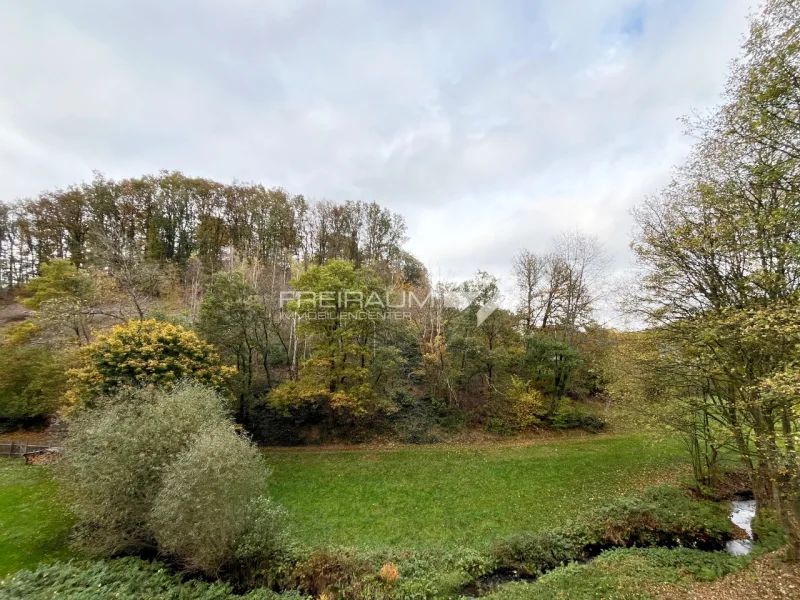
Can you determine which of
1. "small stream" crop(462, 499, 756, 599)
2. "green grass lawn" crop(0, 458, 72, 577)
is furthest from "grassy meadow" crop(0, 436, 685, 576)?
"small stream" crop(462, 499, 756, 599)

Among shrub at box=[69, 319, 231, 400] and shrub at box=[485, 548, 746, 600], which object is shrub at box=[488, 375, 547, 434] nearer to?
shrub at box=[485, 548, 746, 600]

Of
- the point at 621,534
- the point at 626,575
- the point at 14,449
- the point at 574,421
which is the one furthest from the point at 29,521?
the point at 574,421

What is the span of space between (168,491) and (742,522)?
17.0 m

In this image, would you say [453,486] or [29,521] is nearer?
[29,521]

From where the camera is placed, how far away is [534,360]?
758 inches

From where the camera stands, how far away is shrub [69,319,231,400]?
38.8 feet

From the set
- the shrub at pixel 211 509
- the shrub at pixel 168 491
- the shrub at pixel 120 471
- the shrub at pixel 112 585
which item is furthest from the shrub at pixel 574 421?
the shrub at pixel 120 471

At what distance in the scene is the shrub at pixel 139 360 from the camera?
11.8 metres

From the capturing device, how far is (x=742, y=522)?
392 inches

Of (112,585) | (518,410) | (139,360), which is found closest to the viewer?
(112,585)

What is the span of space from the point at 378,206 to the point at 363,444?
23.3 meters

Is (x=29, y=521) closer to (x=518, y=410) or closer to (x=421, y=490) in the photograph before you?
(x=421, y=490)

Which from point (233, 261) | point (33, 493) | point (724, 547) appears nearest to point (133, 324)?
point (33, 493)

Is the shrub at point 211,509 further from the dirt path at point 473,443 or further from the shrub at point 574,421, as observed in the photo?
the shrub at point 574,421
